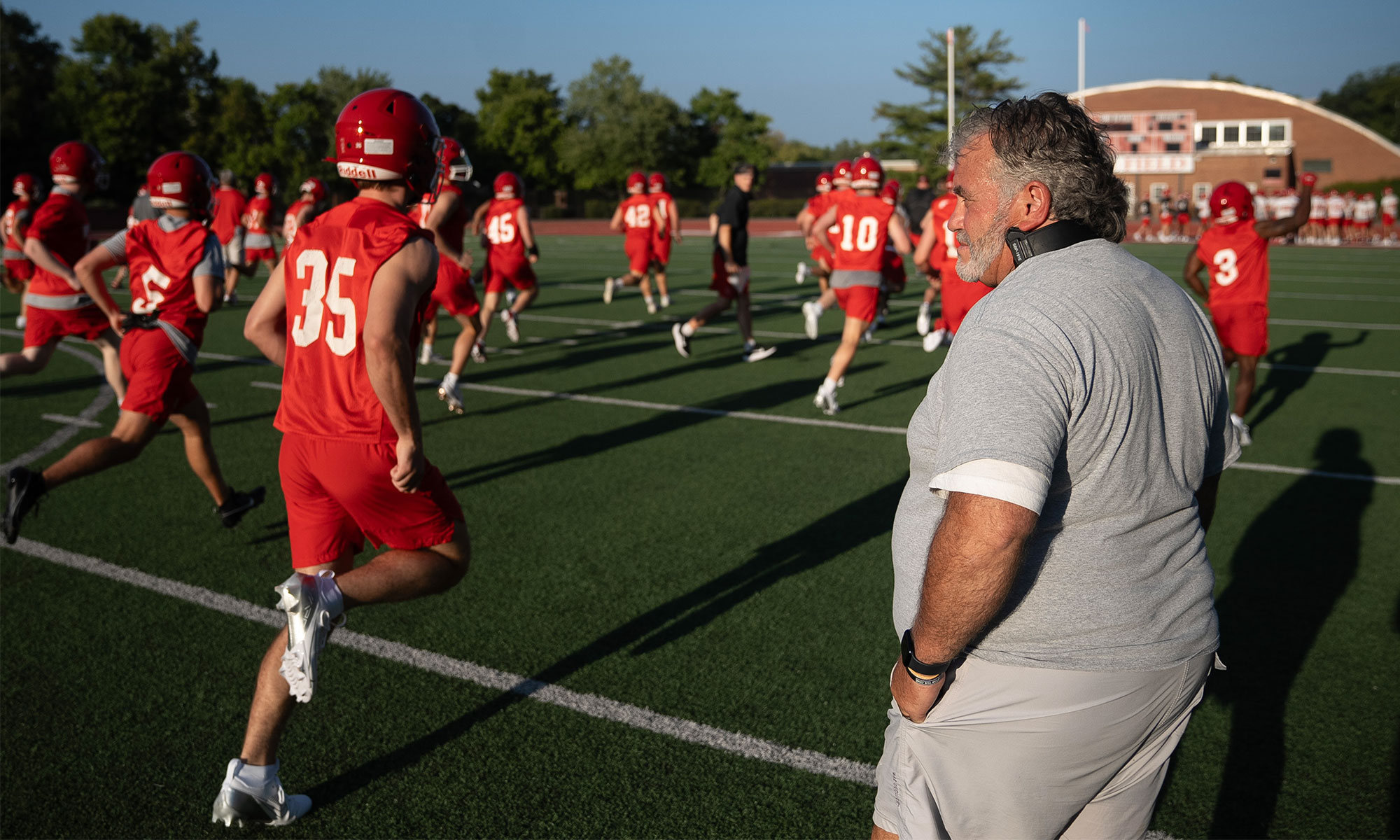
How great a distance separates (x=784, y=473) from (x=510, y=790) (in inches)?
160

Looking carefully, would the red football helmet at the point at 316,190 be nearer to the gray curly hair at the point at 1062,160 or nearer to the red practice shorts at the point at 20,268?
the red practice shorts at the point at 20,268

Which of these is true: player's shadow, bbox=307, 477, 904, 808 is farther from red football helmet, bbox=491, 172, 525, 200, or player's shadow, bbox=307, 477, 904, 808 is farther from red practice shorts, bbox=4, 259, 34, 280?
red practice shorts, bbox=4, 259, 34, 280

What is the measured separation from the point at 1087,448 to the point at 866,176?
805cm

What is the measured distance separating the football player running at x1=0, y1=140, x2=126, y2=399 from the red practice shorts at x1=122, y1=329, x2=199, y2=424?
2.30m

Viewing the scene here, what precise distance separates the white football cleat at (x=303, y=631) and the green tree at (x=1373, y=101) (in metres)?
109

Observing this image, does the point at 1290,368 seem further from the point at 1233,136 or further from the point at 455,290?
the point at 1233,136

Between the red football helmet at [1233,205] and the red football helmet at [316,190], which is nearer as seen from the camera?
the red football helmet at [1233,205]

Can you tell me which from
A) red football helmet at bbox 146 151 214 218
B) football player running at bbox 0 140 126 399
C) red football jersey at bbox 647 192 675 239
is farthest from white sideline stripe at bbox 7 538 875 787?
red football jersey at bbox 647 192 675 239

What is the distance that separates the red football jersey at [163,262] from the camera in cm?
530

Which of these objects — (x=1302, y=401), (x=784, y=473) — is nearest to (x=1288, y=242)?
(x=1302, y=401)

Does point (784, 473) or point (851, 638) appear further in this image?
point (784, 473)

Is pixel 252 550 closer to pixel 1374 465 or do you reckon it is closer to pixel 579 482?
pixel 579 482

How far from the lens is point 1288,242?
114ft

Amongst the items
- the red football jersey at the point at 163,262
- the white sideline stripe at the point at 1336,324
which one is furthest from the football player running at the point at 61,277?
the white sideline stripe at the point at 1336,324
